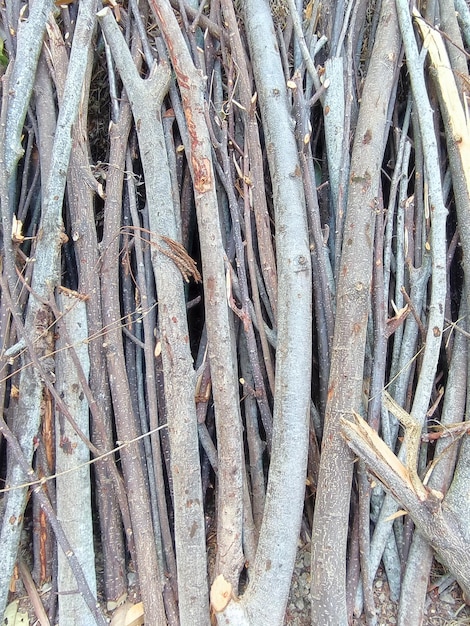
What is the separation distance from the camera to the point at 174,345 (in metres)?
1.21

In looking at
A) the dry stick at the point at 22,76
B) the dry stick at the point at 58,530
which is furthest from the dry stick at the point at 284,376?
the dry stick at the point at 22,76

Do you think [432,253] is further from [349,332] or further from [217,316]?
A: [217,316]

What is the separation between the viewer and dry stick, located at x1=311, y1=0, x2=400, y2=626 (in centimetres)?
108

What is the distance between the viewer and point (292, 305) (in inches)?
47.6

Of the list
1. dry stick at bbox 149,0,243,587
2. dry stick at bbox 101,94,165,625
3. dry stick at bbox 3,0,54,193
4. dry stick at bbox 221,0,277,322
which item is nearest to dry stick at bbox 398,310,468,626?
dry stick at bbox 149,0,243,587

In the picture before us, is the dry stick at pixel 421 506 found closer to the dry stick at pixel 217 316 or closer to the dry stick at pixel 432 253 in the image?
the dry stick at pixel 432 253

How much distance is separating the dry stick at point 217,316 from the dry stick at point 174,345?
0.08 metres

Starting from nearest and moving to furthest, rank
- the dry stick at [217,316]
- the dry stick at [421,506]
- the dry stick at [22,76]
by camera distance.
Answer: the dry stick at [421,506] < the dry stick at [217,316] < the dry stick at [22,76]

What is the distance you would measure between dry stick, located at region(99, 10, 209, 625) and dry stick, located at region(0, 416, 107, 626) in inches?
9.8

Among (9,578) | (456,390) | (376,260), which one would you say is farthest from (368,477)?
(9,578)

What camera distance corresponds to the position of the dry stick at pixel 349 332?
1081 mm

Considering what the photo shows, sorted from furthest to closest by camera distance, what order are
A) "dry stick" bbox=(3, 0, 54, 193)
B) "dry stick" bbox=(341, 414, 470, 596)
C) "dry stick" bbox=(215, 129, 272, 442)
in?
"dry stick" bbox=(3, 0, 54, 193) → "dry stick" bbox=(215, 129, 272, 442) → "dry stick" bbox=(341, 414, 470, 596)

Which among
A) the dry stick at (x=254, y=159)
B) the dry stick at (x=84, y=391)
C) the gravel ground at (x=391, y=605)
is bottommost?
the gravel ground at (x=391, y=605)

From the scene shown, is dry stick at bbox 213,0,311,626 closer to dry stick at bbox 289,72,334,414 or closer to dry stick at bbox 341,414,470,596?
dry stick at bbox 289,72,334,414
